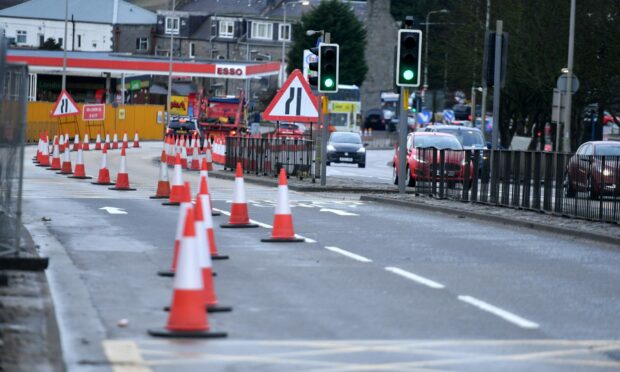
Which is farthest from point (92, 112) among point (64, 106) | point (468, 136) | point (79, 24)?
point (79, 24)

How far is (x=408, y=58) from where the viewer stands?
29438 millimetres

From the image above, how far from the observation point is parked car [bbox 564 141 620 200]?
71.4 ft

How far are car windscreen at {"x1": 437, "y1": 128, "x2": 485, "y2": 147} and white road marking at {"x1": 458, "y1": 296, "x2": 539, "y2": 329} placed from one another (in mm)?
33175

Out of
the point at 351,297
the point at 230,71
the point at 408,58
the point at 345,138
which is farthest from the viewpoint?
the point at 230,71

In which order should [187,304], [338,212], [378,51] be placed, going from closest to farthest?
1. [187,304]
2. [338,212]
3. [378,51]

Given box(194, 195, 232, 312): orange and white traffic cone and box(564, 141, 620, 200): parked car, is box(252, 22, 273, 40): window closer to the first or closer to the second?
box(564, 141, 620, 200): parked car

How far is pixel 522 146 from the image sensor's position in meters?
57.6

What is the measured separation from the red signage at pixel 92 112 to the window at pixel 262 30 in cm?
6428

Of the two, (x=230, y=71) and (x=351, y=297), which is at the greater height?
(x=230, y=71)

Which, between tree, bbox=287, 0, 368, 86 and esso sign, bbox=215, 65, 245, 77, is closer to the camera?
esso sign, bbox=215, 65, 245, 77

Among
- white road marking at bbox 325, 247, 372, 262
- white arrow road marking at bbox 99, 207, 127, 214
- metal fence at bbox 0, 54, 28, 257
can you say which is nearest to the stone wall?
white arrow road marking at bbox 99, 207, 127, 214

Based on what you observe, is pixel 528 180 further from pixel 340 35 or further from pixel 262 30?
pixel 262 30

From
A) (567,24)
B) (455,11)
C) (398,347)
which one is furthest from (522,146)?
(398,347)

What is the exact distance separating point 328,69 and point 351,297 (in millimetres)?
21190
